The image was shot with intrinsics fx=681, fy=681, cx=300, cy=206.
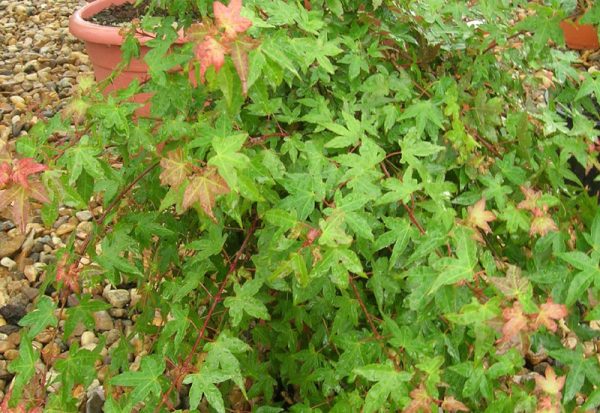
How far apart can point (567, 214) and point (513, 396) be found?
396mm

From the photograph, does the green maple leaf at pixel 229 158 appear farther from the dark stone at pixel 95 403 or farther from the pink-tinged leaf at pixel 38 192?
the dark stone at pixel 95 403

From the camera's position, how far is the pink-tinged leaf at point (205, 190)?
1.01 metres

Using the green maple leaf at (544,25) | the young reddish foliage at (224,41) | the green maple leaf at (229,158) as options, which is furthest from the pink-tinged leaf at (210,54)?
the green maple leaf at (544,25)

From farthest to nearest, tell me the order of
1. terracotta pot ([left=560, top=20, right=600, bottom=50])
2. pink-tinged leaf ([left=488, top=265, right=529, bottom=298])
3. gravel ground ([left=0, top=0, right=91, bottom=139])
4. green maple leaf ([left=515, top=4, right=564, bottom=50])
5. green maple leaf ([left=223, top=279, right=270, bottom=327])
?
terracotta pot ([left=560, top=20, right=600, bottom=50]) < gravel ground ([left=0, top=0, right=91, bottom=139]) < green maple leaf ([left=515, top=4, right=564, bottom=50]) < green maple leaf ([left=223, top=279, right=270, bottom=327]) < pink-tinged leaf ([left=488, top=265, right=529, bottom=298])

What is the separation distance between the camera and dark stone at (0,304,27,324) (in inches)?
90.7

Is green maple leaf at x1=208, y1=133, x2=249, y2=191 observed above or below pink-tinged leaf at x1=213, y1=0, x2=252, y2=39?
below

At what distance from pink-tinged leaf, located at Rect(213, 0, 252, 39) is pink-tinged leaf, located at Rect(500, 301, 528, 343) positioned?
1.86 ft

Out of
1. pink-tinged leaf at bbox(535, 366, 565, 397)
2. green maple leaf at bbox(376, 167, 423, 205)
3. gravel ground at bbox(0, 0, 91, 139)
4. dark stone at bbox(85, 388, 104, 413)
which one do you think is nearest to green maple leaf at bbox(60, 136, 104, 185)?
green maple leaf at bbox(376, 167, 423, 205)

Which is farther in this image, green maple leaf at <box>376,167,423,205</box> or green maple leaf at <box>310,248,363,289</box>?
green maple leaf at <box>376,167,423,205</box>

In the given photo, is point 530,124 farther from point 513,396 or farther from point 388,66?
point 513,396

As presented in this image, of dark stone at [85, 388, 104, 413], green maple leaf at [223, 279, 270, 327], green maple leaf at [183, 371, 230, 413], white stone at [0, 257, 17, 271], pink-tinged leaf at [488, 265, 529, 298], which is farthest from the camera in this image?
white stone at [0, 257, 17, 271]

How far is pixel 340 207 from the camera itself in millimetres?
1133

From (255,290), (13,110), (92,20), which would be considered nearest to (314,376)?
(255,290)

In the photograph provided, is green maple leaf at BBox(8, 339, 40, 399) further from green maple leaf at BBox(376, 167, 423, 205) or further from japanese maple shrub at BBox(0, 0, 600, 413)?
green maple leaf at BBox(376, 167, 423, 205)
